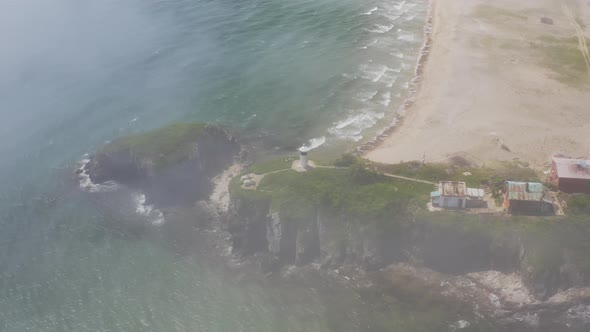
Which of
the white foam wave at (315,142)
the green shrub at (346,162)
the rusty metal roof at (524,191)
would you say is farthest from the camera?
the white foam wave at (315,142)

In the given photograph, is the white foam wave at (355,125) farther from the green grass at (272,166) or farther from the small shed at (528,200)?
the small shed at (528,200)

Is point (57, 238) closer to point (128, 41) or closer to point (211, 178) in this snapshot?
point (211, 178)

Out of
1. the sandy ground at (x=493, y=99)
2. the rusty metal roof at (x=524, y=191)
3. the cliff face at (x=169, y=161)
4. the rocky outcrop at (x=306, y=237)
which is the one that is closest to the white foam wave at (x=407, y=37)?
the sandy ground at (x=493, y=99)

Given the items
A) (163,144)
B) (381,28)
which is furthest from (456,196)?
(381,28)

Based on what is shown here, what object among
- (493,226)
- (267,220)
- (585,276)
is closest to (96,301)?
(267,220)

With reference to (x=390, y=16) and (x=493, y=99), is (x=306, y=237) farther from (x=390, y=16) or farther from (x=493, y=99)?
(x=390, y=16)

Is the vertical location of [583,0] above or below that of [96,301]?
above

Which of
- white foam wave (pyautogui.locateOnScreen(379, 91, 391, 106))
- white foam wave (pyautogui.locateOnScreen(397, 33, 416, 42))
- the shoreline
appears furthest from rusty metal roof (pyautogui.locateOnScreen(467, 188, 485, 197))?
white foam wave (pyautogui.locateOnScreen(397, 33, 416, 42))
